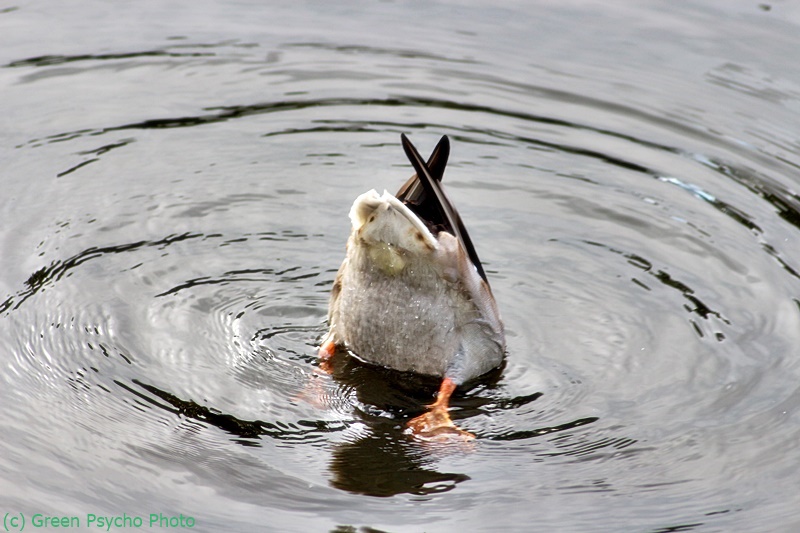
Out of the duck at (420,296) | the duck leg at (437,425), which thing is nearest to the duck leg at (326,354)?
the duck at (420,296)

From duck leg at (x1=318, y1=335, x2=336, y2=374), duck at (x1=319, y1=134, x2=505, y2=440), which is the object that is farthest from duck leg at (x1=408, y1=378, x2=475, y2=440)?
duck leg at (x1=318, y1=335, x2=336, y2=374)

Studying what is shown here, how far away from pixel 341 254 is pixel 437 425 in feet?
6.38

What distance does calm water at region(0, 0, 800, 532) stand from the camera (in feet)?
15.6

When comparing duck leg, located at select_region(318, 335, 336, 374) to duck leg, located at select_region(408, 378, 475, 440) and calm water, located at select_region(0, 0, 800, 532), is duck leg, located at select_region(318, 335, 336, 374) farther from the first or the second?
duck leg, located at select_region(408, 378, 475, 440)

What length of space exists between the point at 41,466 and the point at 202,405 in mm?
826

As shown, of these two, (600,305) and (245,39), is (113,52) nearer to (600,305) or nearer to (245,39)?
(245,39)

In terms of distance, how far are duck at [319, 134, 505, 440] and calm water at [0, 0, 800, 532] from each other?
144 mm

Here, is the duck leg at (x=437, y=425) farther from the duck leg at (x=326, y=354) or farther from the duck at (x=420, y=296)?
the duck leg at (x=326, y=354)

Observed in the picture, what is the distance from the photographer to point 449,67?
30.7 feet

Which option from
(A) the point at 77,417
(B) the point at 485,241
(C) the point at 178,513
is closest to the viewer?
(C) the point at 178,513

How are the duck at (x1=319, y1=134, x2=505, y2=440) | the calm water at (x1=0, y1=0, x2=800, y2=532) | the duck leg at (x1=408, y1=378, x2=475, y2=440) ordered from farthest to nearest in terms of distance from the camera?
the duck at (x1=319, y1=134, x2=505, y2=440), the duck leg at (x1=408, y1=378, x2=475, y2=440), the calm water at (x1=0, y1=0, x2=800, y2=532)

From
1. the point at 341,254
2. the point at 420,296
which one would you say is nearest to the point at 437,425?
the point at 420,296

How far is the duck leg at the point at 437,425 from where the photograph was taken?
16.8ft

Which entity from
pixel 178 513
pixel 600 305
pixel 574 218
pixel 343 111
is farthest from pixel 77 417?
pixel 343 111
